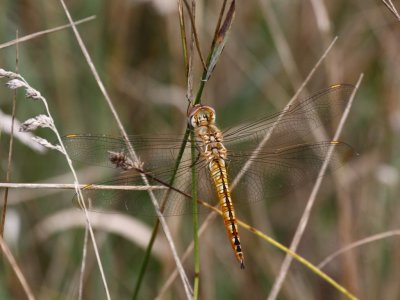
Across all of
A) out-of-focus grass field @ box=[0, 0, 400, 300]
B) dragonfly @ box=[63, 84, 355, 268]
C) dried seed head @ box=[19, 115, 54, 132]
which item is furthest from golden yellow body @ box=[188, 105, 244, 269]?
out-of-focus grass field @ box=[0, 0, 400, 300]

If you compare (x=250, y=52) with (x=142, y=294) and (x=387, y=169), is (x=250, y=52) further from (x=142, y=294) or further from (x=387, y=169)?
(x=142, y=294)

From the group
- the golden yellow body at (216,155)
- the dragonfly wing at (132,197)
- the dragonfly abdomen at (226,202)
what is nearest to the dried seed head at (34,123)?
the dragonfly wing at (132,197)

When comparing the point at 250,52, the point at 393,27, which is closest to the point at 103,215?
the point at 250,52

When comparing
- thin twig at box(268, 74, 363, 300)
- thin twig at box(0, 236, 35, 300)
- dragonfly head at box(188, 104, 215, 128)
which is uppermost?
dragonfly head at box(188, 104, 215, 128)

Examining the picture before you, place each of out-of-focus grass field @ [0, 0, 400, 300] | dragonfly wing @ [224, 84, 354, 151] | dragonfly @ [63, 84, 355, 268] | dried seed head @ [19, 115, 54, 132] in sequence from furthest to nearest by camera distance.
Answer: out-of-focus grass field @ [0, 0, 400, 300]
dragonfly wing @ [224, 84, 354, 151]
dragonfly @ [63, 84, 355, 268]
dried seed head @ [19, 115, 54, 132]

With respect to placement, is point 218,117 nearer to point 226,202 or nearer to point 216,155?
point 216,155

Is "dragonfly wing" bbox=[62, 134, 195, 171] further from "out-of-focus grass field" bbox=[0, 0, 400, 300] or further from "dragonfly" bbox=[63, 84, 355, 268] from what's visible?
"out-of-focus grass field" bbox=[0, 0, 400, 300]
